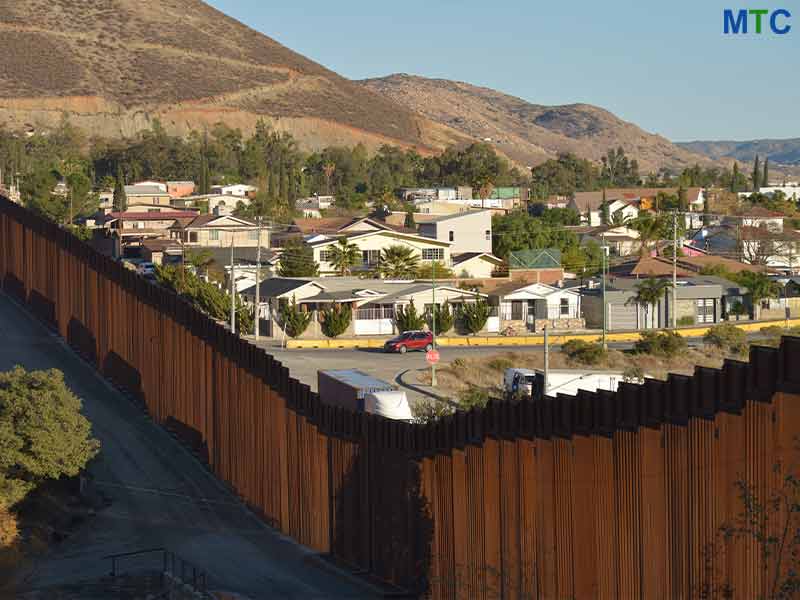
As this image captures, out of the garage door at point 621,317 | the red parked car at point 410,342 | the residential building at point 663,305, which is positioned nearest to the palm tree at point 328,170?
the residential building at point 663,305

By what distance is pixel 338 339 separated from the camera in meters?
69.1

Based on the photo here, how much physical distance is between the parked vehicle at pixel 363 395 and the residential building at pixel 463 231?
53.2 m

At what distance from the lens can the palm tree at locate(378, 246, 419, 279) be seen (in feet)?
284

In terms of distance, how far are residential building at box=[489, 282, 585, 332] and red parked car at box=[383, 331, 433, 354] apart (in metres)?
9.41

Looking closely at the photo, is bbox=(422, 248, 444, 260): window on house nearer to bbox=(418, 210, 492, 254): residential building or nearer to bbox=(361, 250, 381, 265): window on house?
bbox=(361, 250, 381, 265): window on house

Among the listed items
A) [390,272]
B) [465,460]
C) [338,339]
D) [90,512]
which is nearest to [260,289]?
[338,339]

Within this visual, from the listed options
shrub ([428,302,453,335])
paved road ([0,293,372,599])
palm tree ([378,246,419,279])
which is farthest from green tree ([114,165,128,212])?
paved road ([0,293,372,599])

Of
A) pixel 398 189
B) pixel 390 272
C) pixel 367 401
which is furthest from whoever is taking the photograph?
pixel 398 189

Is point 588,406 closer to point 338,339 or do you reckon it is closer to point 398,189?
point 338,339

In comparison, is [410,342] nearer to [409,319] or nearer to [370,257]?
[409,319]

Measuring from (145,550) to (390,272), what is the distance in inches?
2353

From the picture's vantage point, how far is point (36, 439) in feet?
95.8

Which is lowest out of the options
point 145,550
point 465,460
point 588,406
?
point 145,550

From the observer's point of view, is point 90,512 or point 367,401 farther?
point 367,401
